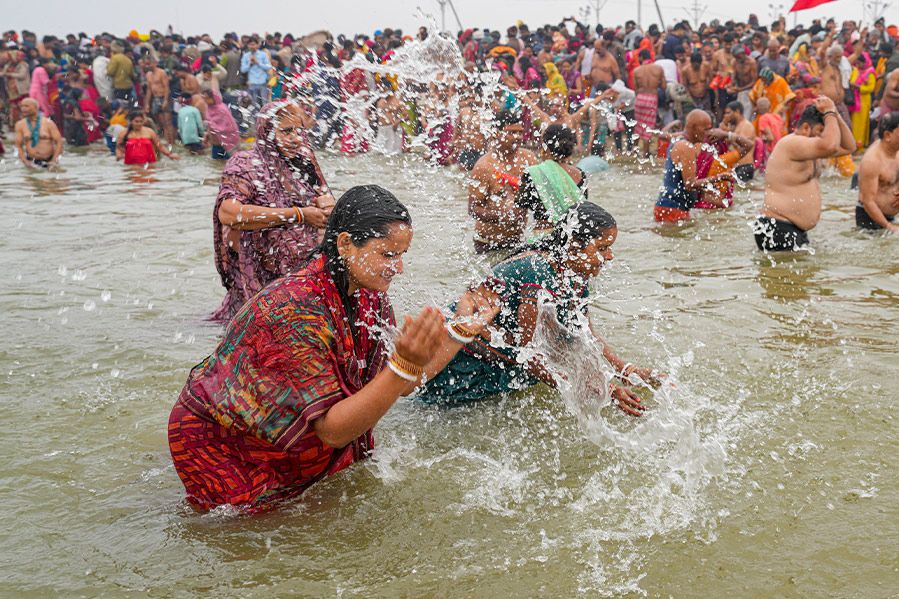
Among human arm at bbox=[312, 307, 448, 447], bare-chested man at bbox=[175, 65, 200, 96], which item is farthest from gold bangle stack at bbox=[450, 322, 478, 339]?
bare-chested man at bbox=[175, 65, 200, 96]

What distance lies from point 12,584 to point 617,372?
267cm

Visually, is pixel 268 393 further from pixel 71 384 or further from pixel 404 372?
pixel 71 384

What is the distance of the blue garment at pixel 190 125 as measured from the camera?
650 inches

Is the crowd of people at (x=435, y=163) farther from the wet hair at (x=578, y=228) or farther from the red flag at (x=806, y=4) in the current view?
the red flag at (x=806, y=4)

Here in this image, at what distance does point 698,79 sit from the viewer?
1405 cm

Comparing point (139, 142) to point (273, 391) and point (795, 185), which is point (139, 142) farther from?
point (273, 391)

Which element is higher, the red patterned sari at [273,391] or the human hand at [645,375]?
the red patterned sari at [273,391]

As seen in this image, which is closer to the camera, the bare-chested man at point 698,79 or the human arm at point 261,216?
the human arm at point 261,216

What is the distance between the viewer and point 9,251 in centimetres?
816

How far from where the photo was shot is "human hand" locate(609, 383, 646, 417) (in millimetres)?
3711

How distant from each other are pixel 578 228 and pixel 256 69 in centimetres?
1682

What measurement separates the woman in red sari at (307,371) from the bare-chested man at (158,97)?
17.1 meters

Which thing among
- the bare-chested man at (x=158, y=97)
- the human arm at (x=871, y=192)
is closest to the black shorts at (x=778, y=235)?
the human arm at (x=871, y=192)

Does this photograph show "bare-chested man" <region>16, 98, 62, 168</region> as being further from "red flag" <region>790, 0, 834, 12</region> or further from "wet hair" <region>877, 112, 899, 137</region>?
"wet hair" <region>877, 112, 899, 137</region>
